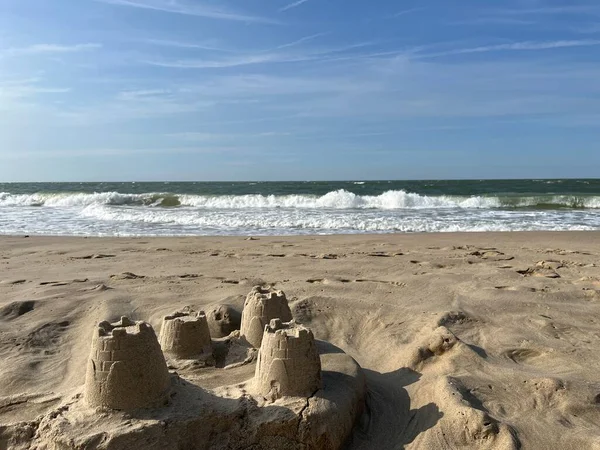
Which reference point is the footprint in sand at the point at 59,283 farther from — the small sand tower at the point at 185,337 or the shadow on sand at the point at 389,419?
the shadow on sand at the point at 389,419

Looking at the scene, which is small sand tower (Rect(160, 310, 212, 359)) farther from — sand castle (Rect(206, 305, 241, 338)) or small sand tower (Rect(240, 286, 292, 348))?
sand castle (Rect(206, 305, 241, 338))

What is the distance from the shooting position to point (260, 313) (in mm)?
3266

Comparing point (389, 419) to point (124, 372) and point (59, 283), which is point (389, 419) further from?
point (59, 283)

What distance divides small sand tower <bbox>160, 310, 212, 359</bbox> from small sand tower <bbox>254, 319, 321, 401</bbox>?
2.29 feet

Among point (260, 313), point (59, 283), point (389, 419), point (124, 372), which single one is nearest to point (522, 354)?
point (389, 419)

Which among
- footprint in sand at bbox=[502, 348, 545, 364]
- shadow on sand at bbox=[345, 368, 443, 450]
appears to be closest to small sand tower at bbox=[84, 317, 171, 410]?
shadow on sand at bbox=[345, 368, 443, 450]

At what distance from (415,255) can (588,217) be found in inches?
401

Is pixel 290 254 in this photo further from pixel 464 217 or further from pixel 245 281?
pixel 464 217

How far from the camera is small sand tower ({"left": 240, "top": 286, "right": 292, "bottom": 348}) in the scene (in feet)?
10.7

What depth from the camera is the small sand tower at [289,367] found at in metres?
2.52

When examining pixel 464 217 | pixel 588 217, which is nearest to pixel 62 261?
pixel 464 217

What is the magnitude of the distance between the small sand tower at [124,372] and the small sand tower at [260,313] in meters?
0.96

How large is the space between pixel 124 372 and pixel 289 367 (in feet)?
2.70

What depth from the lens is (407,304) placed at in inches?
184
